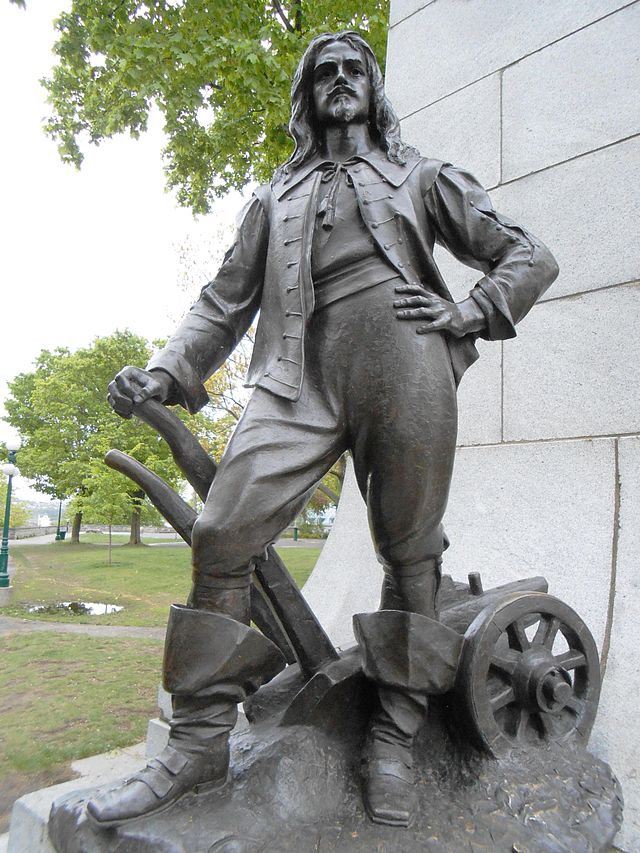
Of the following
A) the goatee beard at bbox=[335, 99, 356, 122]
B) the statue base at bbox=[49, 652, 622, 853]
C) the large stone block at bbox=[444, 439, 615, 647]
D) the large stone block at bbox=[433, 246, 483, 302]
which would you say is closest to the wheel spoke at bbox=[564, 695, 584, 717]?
the statue base at bbox=[49, 652, 622, 853]

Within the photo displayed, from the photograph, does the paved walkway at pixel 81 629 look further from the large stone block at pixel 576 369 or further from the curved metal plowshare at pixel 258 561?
the curved metal plowshare at pixel 258 561

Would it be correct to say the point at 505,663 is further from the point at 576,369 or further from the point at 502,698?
the point at 576,369

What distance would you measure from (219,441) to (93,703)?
11207mm

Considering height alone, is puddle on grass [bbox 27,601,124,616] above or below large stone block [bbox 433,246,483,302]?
below

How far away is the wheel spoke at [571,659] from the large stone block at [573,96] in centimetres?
285

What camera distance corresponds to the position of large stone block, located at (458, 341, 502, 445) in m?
3.75

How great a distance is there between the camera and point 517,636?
218 centimetres

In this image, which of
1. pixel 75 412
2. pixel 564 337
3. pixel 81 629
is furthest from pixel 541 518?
pixel 75 412

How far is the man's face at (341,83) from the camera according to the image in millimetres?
2123

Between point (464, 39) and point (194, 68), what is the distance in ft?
12.0

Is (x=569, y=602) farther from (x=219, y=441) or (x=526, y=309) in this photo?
(x=219, y=441)

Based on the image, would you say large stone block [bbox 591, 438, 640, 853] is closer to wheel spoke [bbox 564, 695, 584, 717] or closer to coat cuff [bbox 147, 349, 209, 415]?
wheel spoke [bbox 564, 695, 584, 717]

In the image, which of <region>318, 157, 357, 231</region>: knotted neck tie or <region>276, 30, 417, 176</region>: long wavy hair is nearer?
<region>318, 157, 357, 231</region>: knotted neck tie

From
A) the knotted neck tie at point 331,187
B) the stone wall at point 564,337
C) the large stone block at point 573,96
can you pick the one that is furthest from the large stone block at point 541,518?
the knotted neck tie at point 331,187
